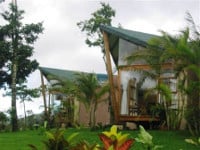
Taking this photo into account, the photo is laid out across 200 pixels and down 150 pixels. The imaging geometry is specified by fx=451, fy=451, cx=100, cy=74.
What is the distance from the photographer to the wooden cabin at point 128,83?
14.5 metres

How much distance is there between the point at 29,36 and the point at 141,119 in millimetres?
9587

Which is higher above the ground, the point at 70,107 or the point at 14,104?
the point at 14,104

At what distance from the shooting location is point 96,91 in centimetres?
1662

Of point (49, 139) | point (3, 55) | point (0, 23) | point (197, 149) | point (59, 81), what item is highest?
point (0, 23)

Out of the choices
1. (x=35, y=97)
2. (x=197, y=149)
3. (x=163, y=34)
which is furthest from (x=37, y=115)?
(x=197, y=149)

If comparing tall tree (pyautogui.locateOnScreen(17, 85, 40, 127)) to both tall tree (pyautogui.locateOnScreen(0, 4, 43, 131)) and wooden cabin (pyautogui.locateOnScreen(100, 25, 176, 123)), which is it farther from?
wooden cabin (pyautogui.locateOnScreen(100, 25, 176, 123))

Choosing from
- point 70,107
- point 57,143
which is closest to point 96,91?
point 70,107

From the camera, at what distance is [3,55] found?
70.2 ft

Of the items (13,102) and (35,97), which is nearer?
(13,102)

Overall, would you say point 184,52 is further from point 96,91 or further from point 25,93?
point 25,93

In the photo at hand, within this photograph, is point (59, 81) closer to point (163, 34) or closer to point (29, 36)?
point (29, 36)

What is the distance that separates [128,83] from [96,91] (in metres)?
1.30

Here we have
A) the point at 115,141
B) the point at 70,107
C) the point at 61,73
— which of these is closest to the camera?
the point at 115,141

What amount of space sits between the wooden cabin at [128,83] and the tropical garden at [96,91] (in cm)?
58
